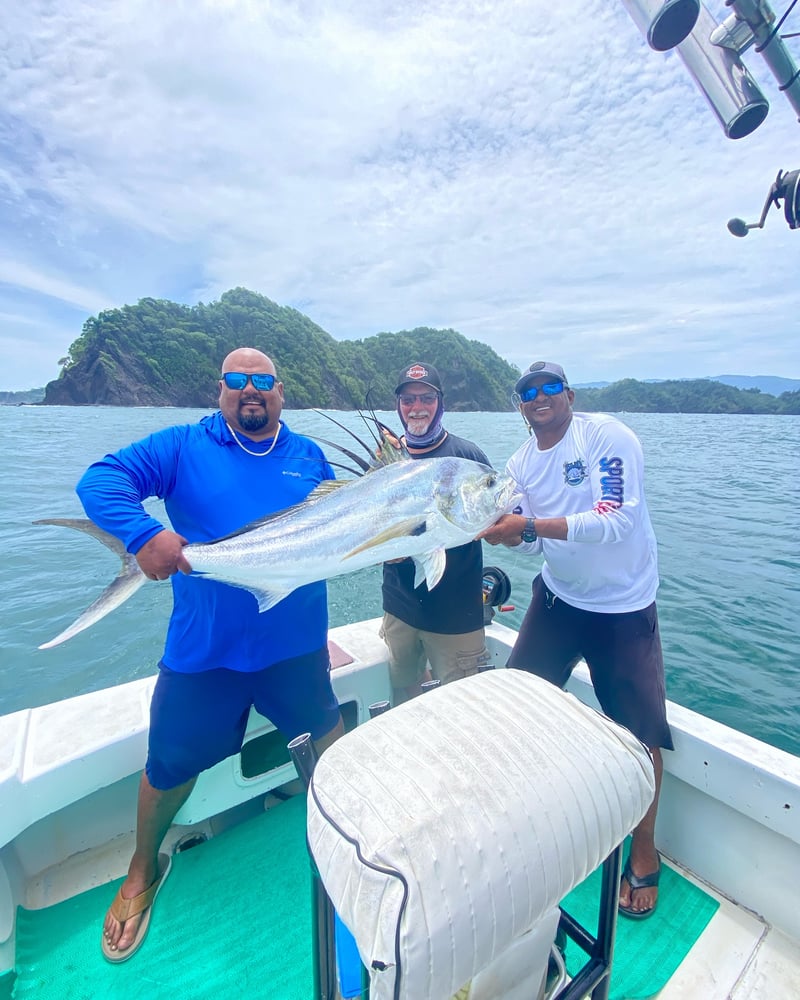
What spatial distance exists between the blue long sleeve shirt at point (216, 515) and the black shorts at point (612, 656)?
46.4 inches

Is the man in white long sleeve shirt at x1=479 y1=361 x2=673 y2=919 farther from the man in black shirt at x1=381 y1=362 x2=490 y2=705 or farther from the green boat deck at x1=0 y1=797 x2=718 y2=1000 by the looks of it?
the man in black shirt at x1=381 y1=362 x2=490 y2=705

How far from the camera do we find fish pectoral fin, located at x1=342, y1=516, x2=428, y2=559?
91.4 inches

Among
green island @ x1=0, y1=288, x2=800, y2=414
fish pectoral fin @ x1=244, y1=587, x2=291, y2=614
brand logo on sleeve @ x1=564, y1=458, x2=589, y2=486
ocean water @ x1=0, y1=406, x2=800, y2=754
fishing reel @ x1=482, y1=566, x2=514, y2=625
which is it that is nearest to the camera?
fish pectoral fin @ x1=244, y1=587, x2=291, y2=614

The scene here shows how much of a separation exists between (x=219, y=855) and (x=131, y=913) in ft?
1.67

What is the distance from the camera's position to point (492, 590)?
345cm

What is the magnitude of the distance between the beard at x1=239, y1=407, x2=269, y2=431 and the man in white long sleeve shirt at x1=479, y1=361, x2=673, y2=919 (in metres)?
1.17

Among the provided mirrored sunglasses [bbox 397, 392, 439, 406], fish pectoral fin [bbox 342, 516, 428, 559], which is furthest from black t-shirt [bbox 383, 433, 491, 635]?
fish pectoral fin [bbox 342, 516, 428, 559]

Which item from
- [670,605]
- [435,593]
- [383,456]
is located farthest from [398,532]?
[670,605]

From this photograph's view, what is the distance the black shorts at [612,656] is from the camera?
2396 millimetres

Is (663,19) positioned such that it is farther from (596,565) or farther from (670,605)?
(670,605)

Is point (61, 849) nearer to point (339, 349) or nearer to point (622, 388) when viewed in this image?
point (339, 349)

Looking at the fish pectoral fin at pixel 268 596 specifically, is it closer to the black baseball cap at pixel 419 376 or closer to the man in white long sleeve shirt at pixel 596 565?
the man in white long sleeve shirt at pixel 596 565

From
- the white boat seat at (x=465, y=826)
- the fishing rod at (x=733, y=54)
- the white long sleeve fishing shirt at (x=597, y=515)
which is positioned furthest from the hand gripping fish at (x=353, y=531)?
the fishing rod at (x=733, y=54)

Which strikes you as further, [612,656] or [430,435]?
[430,435]
